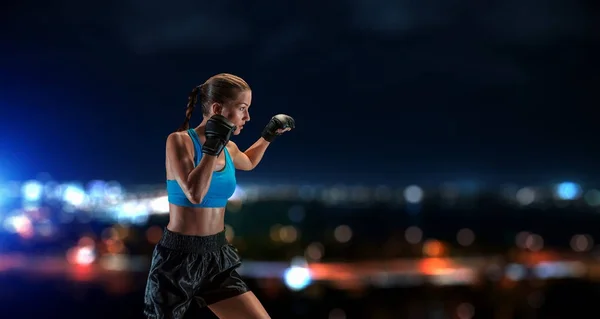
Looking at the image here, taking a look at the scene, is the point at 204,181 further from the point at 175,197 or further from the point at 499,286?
the point at 499,286

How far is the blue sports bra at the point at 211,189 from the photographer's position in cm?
345

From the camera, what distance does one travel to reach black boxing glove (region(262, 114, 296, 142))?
4.16m

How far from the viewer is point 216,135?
3193mm

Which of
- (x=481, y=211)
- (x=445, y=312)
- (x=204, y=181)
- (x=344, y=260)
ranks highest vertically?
(x=481, y=211)

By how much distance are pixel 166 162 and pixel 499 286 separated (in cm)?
6099

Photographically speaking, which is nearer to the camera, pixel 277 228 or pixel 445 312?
pixel 445 312

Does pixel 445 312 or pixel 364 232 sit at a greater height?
pixel 364 232

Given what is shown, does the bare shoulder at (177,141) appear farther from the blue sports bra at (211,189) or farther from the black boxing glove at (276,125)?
the black boxing glove at (276,125)

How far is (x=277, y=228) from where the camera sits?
115m

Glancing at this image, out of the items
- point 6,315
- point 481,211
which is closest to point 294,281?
point 6,315

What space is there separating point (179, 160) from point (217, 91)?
44 centimetres

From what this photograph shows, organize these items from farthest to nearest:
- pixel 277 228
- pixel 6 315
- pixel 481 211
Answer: pixel 481 211, pixel 277 228, pixel 6 315

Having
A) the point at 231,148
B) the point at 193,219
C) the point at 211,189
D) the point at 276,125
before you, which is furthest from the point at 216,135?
the point at 276,125

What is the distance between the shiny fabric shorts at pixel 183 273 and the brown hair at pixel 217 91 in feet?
1.97
